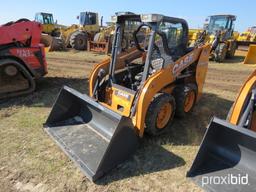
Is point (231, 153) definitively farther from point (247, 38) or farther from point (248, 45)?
point (247, 38)

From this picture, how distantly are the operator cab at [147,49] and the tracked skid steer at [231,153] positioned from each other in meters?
1.38

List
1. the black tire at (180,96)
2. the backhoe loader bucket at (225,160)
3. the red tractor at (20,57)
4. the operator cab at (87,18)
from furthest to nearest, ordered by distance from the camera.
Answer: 1. the operator cab at (87,18)
2. the red tractor at (20,57)
3. the black tire at (180,96)
4. the backhoe loader bucket at (225,160)

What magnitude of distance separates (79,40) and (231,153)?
14.8 meters

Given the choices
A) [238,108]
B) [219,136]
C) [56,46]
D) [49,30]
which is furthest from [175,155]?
[49,30]

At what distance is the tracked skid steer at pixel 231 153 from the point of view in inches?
110

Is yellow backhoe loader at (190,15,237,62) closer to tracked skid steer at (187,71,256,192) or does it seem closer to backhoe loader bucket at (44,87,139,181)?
backhoe loader bucket at (44,87,139,181)

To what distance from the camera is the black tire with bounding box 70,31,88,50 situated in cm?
1642

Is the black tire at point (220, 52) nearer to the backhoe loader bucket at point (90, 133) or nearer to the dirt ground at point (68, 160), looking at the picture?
the dirt ground at point (68, 160)

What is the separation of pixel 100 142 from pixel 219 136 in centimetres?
163

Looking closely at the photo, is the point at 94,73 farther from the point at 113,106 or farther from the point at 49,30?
the point at 49,30

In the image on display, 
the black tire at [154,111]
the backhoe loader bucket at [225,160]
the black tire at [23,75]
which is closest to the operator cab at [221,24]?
the black tire at [23,75]

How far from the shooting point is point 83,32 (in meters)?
16.9

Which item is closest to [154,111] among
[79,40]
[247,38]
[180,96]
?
[180,96]

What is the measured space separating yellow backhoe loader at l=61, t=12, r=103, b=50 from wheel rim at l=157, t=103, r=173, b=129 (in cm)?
1333
